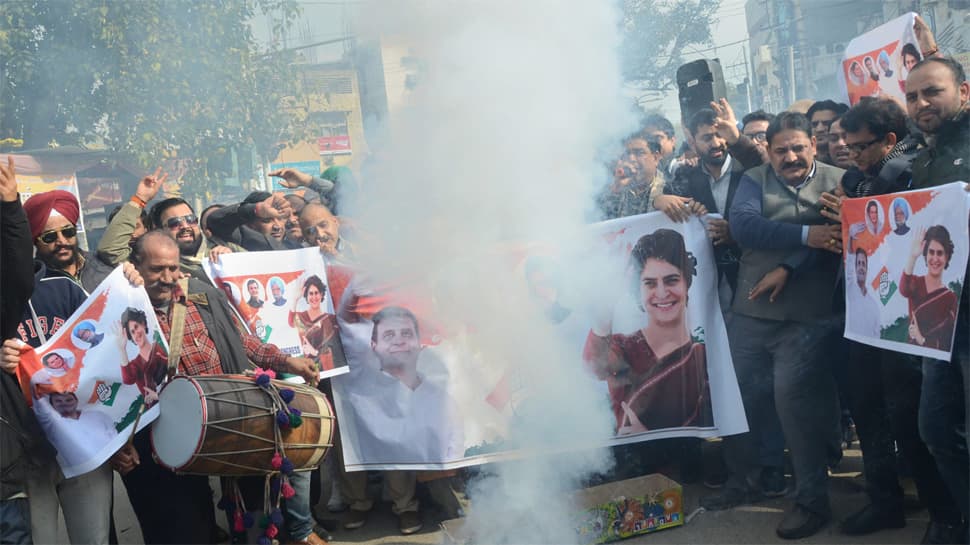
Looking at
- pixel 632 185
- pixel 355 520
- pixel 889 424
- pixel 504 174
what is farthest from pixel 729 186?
pixel 355 520

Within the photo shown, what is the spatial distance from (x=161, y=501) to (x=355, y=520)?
1.15m

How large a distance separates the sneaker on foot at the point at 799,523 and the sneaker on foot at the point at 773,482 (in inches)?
16.5

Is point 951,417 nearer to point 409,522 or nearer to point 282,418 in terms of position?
point 409,522

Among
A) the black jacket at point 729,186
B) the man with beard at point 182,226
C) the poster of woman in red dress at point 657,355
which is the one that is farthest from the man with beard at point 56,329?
the black jacket at point 729,186

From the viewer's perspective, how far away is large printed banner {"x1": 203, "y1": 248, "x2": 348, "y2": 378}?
4438 mm

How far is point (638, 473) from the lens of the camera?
178 inches

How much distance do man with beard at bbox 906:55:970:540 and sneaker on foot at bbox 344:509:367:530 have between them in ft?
9.32

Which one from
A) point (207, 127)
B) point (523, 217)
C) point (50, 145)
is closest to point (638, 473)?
point (523, 217)

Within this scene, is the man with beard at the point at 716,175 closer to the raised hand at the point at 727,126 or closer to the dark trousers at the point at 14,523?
the raised hand at the point at 727,126

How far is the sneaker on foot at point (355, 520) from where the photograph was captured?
14.4 feet

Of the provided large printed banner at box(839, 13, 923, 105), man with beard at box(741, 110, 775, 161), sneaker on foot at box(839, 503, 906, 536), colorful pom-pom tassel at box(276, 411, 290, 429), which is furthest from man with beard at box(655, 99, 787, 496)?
colorful pom-pom tassel at box(276, 411, 290, 429)

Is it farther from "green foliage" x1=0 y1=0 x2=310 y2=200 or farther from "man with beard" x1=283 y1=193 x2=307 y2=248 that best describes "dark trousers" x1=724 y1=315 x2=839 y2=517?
"green foliage" x1=0 y1=0 x2=310 y2=200

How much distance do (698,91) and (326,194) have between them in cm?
237

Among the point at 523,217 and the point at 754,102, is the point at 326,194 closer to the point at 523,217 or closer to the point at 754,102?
the point at 523,217
